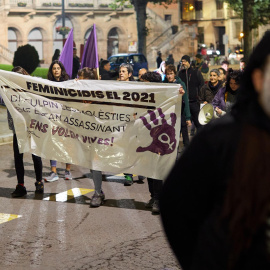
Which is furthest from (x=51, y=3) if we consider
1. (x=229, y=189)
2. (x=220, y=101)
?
(x=229, y=189)

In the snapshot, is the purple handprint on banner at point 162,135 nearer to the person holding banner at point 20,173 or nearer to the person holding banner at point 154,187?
the person holding banner at point 154,187

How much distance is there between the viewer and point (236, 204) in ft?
6.88

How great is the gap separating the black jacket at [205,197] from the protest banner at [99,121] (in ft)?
19.9

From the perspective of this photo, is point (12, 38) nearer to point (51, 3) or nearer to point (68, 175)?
point (51, 3)

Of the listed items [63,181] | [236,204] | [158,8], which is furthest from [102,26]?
[236,204]

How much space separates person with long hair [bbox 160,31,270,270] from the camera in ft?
6.82

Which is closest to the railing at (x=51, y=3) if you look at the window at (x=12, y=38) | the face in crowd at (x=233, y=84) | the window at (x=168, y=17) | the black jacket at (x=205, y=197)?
the window at (x=12, y=38)

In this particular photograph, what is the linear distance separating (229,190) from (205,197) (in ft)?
0.47

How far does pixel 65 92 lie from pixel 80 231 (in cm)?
241

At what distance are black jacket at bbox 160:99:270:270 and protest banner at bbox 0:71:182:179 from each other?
6.06 metres

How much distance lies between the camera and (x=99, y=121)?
888cm

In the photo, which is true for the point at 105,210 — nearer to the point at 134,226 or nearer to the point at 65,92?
the point at 134,226

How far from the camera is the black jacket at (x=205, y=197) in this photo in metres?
2.16

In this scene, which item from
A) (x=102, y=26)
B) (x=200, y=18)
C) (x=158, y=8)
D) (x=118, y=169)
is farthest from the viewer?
(x=200, y=18)
